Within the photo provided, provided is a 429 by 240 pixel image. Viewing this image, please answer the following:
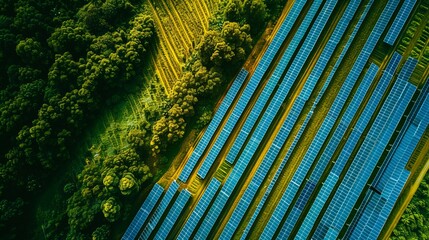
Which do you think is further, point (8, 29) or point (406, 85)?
point (8, 29)

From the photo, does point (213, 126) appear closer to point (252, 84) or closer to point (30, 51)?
point (252, 84)

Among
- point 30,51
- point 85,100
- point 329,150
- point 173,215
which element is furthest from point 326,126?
point 30,51

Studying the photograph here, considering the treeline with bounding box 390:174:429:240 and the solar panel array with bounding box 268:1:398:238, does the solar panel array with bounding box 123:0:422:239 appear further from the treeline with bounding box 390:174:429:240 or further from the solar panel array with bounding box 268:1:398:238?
the treeline with bounding box 390:174:429:240

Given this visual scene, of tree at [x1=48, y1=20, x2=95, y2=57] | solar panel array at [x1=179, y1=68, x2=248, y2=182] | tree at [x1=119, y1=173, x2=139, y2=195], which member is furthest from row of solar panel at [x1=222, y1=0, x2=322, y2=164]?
tree at [x1=48, y1=20, x2=95, y2=57]

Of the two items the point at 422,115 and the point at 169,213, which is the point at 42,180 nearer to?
the point at 169,213

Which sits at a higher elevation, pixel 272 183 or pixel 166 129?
pixel 272 183

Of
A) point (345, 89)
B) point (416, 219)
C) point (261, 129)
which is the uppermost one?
point (345, 89)

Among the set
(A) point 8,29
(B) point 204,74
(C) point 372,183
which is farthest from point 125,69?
(C) point 372,183
